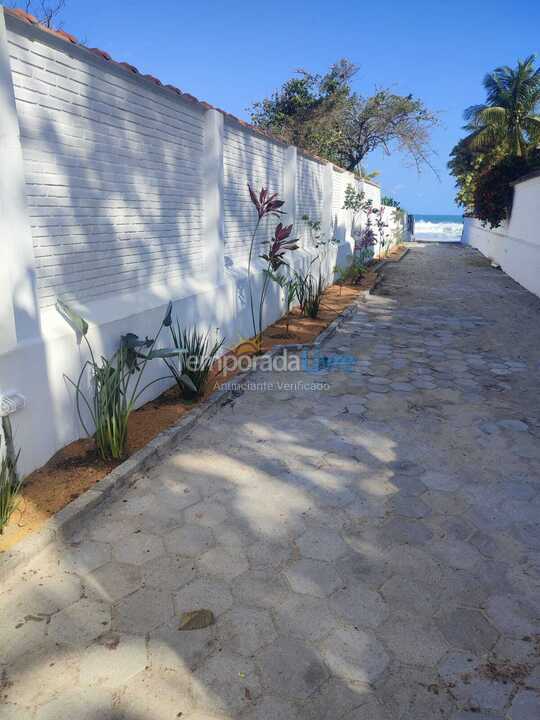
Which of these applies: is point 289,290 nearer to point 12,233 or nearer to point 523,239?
point 12,233

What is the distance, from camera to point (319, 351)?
6.70 m

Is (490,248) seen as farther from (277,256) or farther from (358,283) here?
(277,256)

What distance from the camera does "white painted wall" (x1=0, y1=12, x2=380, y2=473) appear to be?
300 centimetres

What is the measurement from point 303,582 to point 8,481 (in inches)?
63.0

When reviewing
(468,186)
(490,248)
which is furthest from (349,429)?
(468,186)

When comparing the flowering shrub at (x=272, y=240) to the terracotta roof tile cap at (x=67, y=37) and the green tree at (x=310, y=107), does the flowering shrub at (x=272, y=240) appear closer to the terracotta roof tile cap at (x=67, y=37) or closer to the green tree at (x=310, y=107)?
the terracotta roof tile cap at (x=67, y=37)

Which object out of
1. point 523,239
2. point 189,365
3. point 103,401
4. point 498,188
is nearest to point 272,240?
point 189,365

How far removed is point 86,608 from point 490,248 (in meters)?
21.3

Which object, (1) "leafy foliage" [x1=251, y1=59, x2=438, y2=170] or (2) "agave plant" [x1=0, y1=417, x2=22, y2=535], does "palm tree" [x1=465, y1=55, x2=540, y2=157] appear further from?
(2) "agave plant" [x1=0, y1=417, x2=22, y2=535]

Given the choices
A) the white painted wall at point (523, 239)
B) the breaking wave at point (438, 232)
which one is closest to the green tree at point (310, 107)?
the white painted wall at point (523, 239)

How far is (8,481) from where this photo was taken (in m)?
2.73

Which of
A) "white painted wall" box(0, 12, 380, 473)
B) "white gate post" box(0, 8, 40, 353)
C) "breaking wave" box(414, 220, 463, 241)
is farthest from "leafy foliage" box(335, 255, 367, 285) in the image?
"breaking wave" box(414, 220, 463, 241)

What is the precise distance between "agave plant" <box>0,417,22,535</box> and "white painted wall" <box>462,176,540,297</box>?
37.2 ft

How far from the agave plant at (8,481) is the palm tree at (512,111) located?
76.2 feet
